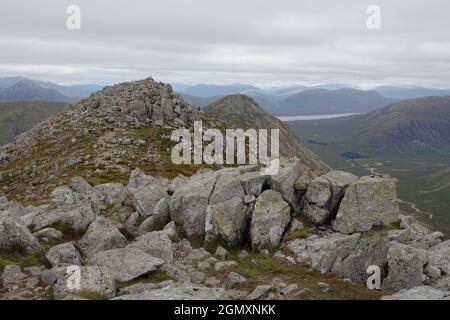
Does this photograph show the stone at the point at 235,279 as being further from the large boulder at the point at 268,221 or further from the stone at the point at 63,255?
the stone at the point at 63,255

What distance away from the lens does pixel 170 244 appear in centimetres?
3117

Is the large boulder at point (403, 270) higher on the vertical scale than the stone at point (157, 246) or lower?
lower

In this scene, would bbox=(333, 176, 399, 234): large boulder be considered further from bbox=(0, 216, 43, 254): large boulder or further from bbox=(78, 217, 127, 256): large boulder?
bbox=(0, 216, 43, 254): large boulder

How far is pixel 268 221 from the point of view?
33781 millimetres

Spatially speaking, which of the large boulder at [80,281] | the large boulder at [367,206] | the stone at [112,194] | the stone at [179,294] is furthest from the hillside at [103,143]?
the stone at [179,294]

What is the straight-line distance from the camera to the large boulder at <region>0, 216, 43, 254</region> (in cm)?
2788

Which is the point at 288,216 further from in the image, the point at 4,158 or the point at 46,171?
the point at 4,158

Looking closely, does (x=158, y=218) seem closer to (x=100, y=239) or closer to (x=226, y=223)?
(x=100, y=239)

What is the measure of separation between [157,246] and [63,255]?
6.61m

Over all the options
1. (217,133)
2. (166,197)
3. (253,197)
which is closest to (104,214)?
(166,197)

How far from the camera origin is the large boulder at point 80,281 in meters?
22.4

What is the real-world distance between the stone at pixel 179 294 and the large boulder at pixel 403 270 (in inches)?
513
